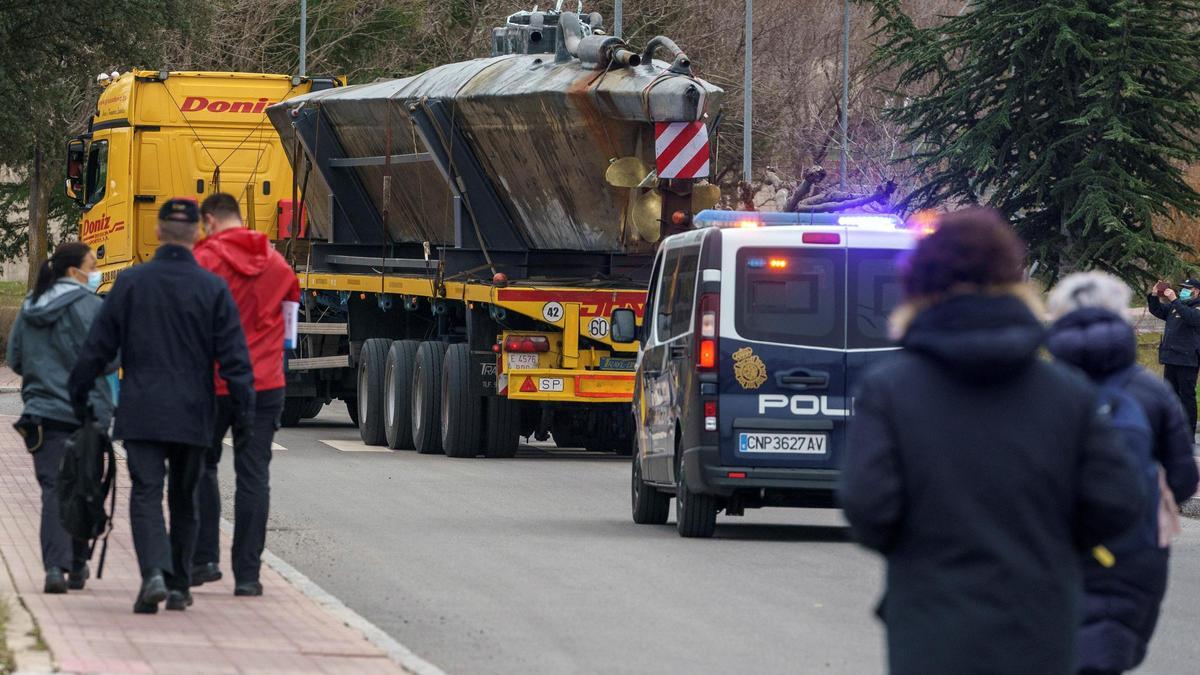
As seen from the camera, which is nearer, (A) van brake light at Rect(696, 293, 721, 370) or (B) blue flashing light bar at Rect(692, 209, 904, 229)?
(A) van brake light at Rect(696, 293, 721, 370)

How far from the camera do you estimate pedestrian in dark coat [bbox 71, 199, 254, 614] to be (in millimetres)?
8664

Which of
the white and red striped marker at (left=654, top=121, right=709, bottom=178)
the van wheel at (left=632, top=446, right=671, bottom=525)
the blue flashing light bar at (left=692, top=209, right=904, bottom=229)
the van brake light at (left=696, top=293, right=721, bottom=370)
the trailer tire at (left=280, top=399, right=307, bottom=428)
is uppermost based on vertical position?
the white and red striped marker at (left=654, top=121, right=709, bottom=178)

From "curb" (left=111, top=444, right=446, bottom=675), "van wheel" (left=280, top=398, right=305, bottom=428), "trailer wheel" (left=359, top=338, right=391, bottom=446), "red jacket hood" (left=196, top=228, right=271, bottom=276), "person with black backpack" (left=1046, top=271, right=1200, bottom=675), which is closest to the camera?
"person with black backpack" (left=1046, top=271, right=1200, bottom=675)

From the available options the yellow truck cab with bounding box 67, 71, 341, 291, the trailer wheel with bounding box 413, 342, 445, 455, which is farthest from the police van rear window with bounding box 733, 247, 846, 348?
the yellow truck cab with bounding box 67, 71, 341, 291

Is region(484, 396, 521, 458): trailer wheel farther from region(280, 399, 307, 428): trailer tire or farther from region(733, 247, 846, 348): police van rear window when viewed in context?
region(733, 247, 846, 348): police van rear window

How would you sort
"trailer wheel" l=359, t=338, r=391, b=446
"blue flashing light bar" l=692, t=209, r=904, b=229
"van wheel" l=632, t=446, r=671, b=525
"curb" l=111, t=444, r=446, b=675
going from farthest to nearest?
"trailer wheel" l=359, t=338, r=391, b=446, "van wheel" l=632, t=446, r=671, b=525, "blue flashing light bar" l=692, t=209, r=904, b=229, "curb" l=111, t=444, r=446, b=675

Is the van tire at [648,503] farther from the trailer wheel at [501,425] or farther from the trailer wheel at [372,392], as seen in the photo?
the trailer wheel at [372,392]

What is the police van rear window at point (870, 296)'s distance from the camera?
12.5 m

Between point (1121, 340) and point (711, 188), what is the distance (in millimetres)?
12925

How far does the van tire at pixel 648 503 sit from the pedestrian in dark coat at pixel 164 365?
5511 mm

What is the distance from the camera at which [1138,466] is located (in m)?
5.68

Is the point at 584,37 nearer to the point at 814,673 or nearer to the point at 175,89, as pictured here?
the point at 175,89

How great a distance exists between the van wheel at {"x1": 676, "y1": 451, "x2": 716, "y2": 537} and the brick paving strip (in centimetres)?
307

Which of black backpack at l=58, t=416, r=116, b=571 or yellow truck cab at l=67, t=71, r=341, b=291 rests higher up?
yellow truck cab at l=67, t=71, r=341, b=291
